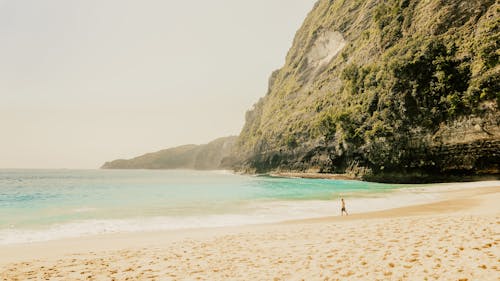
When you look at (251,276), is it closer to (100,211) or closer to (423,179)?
(100,211)

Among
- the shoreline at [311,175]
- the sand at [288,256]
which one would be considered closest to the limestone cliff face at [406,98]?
the shoreline at [311,175]

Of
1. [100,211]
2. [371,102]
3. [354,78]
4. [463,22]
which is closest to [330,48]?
[354,78]

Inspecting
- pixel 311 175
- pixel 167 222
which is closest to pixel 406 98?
pixel 311 175

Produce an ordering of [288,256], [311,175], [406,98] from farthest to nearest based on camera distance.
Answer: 1. [311,175]
2. [406,98]
3. [288,256]

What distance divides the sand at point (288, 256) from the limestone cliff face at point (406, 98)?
36.7 metres

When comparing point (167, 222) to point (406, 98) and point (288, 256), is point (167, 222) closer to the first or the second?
point (288, 256)

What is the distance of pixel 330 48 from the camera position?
89062 millimetres

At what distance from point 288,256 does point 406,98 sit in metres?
48.8

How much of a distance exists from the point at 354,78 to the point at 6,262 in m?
64.7

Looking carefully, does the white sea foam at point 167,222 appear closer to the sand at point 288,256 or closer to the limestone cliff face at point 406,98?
the sand at point 288,256

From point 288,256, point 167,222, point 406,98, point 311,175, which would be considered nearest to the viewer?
point 288,256

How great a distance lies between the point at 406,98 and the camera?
49.5 meters

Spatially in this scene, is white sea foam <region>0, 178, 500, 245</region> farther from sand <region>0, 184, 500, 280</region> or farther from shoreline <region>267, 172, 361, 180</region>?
shoreline <region>267, 172, 361, 180</region>

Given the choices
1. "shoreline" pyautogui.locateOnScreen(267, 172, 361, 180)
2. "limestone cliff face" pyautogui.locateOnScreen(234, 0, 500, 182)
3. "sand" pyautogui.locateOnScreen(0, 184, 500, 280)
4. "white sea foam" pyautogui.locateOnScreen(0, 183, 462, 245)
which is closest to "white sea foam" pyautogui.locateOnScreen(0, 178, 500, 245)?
"white sea foam" pyautogui.locateOnScreen(0, 183, 462, 245)
